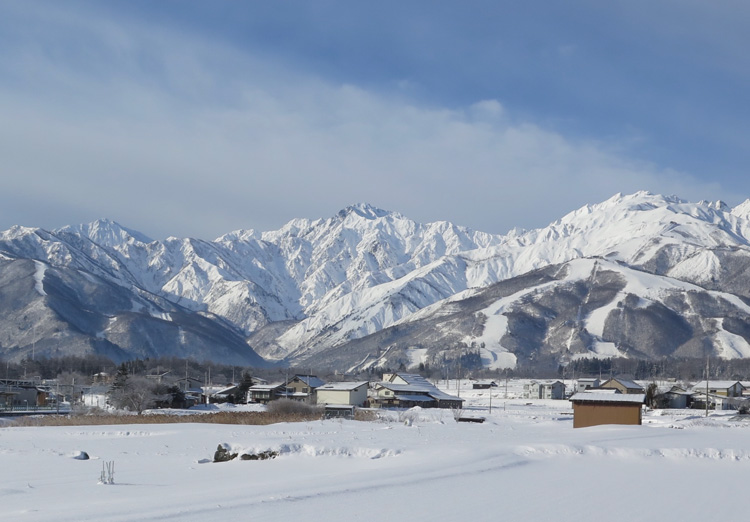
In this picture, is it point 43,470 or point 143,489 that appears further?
point 43,470

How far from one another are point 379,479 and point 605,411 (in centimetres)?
4023

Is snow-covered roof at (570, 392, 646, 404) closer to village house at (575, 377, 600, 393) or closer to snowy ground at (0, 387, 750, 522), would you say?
snowy ground at (0, 387, 750, 522)

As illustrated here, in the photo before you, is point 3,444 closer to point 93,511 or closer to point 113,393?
point 93,511

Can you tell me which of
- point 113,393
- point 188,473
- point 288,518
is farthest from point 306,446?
point 113,393

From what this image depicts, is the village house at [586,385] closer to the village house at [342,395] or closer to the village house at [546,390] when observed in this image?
the village house at [546,390]

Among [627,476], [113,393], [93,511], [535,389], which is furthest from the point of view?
[535,389]

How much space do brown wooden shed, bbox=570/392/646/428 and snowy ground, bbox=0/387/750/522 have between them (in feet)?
54.7

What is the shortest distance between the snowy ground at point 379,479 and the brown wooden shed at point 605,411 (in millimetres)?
16676

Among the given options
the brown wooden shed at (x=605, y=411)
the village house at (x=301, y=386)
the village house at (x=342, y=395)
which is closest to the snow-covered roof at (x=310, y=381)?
the village house at (x=301, y=386)

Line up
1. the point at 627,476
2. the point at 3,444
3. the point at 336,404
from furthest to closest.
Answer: the point at 336,404 → the point at 3,444 → the point at 627,476

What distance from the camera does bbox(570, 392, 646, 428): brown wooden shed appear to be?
59375 millimetres

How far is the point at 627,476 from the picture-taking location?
26.9m

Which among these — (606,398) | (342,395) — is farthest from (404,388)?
(606,398)

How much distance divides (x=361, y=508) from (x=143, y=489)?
7.68 metres
